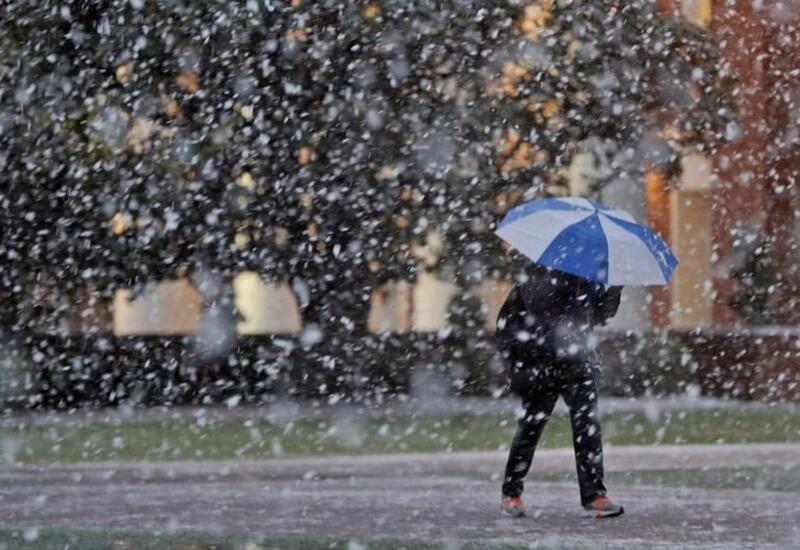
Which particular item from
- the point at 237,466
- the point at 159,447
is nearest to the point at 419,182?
the point at 159,447

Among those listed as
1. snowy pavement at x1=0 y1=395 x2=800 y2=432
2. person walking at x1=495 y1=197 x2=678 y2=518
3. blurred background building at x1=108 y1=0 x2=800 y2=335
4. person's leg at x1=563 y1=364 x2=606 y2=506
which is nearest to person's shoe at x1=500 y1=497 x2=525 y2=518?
person walking at x1=495 y1=197 x2=678 y2=518

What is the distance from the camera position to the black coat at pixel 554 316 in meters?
10.3

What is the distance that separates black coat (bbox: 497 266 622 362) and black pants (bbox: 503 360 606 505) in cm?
10

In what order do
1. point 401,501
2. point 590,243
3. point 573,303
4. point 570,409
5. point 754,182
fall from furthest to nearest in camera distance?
point 754,182
point 401,501
point 570,409
point 573,303
point 590,243

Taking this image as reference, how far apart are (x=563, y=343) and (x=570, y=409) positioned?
41cm

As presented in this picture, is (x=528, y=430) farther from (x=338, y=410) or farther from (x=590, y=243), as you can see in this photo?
(x=338, y=410)

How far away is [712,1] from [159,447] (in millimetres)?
12065

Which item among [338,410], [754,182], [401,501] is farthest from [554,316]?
[754,182]

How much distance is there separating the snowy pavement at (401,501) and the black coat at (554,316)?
0.92m

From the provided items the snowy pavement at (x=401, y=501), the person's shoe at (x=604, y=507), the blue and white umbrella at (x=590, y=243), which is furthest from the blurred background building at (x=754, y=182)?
the person's shoe at (x=604, y=507)

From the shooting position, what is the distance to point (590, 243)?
33.6ft

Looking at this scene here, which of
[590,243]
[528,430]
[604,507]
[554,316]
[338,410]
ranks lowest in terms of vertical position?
[604,507]

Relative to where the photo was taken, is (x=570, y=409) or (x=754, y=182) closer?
(x=570, y=409)

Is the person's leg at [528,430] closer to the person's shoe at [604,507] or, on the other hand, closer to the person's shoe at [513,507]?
the person's shoe at [513,507]
